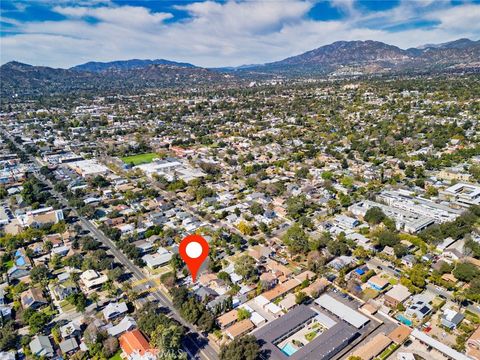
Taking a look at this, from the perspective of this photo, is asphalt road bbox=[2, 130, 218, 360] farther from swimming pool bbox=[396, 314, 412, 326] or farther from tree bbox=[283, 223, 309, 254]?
swimming pool bbox=[396, 314, 412, 326]

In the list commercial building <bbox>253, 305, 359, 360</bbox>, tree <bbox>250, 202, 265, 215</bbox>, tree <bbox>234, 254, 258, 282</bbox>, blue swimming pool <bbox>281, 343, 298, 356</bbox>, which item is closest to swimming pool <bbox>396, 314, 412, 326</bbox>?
commercial building <bbox>253, 305, 359, 360</bbox>

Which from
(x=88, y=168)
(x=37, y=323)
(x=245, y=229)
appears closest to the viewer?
(x=37, y=323)

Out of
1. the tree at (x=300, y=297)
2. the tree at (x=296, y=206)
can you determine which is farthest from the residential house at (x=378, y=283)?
the tree at (x=296, y=206)

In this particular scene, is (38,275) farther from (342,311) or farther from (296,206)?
(296,206)

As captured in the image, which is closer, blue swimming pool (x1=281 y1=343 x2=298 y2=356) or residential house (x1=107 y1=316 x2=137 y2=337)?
blue swimming pool (x1=281 y1=343 x2=298 y2=356)

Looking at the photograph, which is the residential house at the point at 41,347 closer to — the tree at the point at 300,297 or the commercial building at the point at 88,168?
the tree at the point at 300,297

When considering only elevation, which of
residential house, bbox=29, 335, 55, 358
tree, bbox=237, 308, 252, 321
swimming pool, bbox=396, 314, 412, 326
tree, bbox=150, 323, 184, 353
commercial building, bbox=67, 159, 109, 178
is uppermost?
commercial building, bbox=67, 159, 109, 178

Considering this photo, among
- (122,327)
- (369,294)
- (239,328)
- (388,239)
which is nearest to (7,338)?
(122,327)
